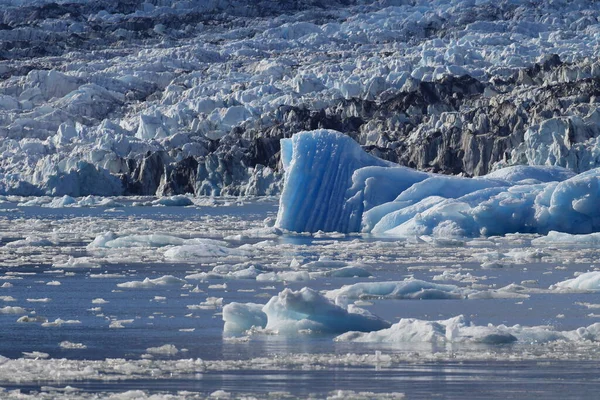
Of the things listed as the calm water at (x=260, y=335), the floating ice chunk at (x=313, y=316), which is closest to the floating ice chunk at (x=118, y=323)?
the calm water at (x=260, y=335)

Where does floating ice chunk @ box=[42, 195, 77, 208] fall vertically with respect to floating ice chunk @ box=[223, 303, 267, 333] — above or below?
above

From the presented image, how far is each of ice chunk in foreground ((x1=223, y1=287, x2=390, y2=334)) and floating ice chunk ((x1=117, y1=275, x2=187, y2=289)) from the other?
4.56 meters

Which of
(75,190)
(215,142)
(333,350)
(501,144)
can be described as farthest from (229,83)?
(333,350)

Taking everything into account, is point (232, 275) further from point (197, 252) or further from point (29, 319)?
point (29, 319)

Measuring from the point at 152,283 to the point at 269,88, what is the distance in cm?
7491

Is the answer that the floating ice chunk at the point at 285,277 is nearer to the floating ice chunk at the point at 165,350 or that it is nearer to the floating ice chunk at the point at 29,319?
the floating ice chunk at the point at 29,319

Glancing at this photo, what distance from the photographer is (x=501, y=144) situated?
56281mm

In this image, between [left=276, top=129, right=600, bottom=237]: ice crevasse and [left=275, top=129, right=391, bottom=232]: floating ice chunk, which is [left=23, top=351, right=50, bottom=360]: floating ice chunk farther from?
[left=275, top=129, right=391, bottom=232]: floating ice chunk

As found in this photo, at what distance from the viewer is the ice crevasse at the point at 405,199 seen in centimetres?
2551

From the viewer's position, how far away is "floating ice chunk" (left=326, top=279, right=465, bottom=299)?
14.4 meters

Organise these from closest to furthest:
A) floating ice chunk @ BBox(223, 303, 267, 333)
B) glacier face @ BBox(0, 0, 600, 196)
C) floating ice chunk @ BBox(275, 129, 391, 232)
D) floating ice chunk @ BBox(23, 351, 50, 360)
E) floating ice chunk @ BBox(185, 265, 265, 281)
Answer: floating ice chunk @ BBox(23, 351, 50, 360) → floating ice chunk @ BBox(223, 303, 267, 333) → floating ice chunk @ BBox(185, 265, 265, 281) → floating ice chunk @ BBox(275, 129, 391, 232) → glacier face @ BBox(0, 0, 600, 196)

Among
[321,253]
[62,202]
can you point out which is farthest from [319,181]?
[62,202]

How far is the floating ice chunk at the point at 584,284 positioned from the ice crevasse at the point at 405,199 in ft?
30.5

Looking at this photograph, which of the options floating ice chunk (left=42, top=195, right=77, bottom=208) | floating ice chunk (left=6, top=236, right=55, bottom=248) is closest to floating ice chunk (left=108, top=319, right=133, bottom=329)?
floating ice chunk (left=6, top=236, right=55, bottom=248)
